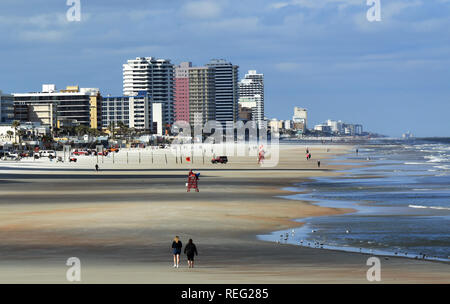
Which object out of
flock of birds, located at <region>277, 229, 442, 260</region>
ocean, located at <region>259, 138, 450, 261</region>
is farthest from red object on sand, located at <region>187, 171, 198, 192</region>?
flock of birds, located at <region>277, 229, 442, 260</region>

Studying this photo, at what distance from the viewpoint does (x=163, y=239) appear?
3225 cm

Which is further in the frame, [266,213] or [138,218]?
[266,213]

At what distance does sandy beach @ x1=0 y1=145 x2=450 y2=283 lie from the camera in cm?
2277

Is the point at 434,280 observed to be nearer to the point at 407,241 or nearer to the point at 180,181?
the point at 407,241

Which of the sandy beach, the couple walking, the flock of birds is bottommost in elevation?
the flock of birds

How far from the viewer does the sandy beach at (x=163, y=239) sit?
896 inches

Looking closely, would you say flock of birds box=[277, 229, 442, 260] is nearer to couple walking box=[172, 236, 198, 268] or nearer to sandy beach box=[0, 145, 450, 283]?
sandy beach box=[0, 145, 450, 283]

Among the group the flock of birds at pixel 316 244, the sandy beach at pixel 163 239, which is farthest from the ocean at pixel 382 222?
the sandy beach at pixel 163 239

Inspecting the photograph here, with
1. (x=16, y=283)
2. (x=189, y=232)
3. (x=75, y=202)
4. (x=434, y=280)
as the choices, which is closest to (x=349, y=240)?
(x=189, y=232)

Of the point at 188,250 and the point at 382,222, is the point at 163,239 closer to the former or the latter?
the point at 188,250

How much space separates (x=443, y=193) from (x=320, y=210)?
1602cm

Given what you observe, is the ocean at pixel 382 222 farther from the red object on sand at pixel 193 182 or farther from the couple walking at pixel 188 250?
the red object on sand at pixel 193 182

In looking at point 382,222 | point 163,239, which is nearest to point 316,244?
point 163,239

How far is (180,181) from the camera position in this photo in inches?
2884
